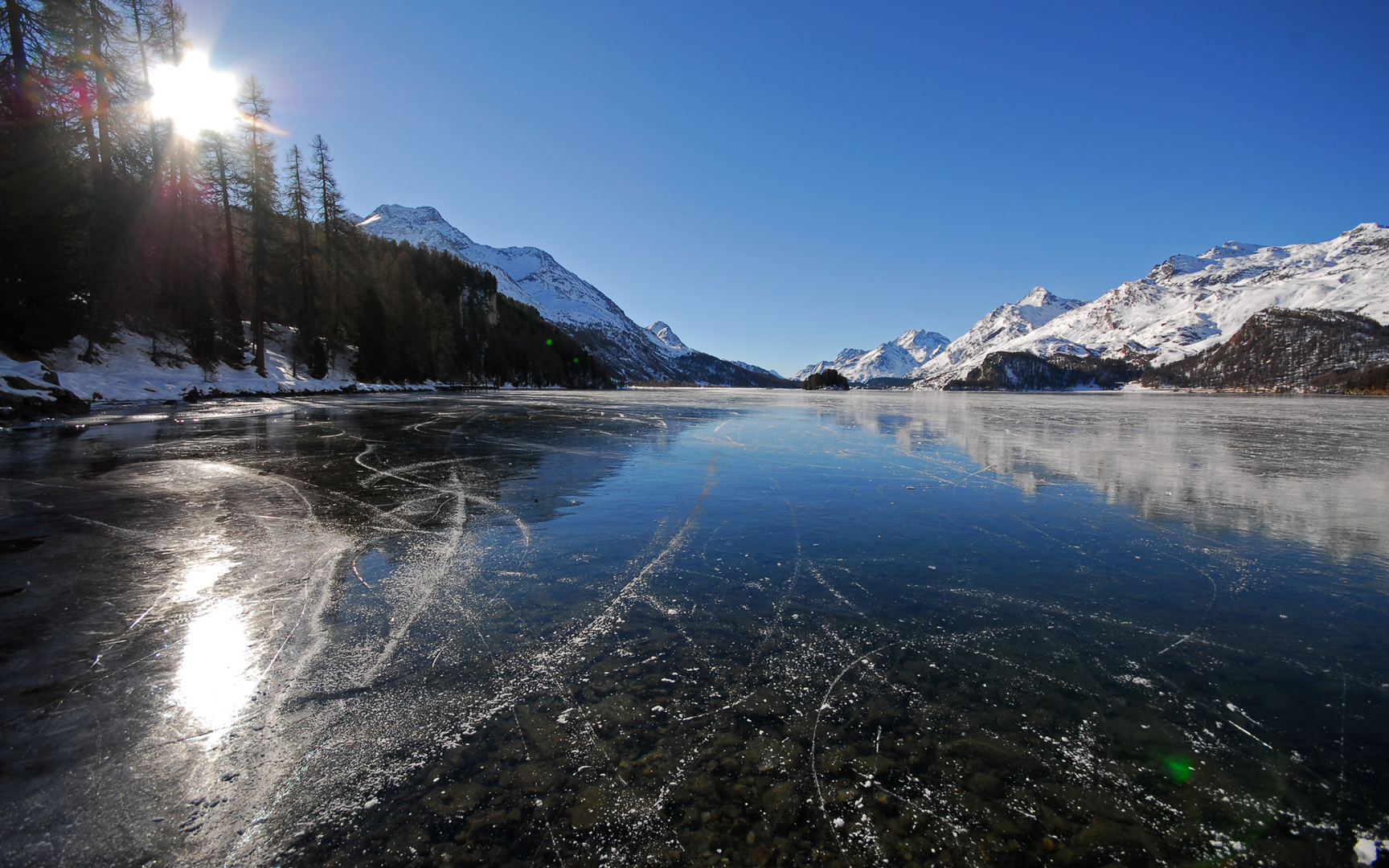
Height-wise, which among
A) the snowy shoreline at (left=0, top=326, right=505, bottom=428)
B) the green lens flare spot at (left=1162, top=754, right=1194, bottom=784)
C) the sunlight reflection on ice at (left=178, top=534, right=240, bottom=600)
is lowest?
the green lens flare spot at (left=1162, top=754, right=1194, bottom=784)

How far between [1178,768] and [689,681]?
9.05 ft

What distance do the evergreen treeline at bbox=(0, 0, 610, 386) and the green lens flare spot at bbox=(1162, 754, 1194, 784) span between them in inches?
1438

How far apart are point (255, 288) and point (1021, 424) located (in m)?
45.8

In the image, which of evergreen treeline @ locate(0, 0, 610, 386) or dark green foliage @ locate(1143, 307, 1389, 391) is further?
dark green foliage @ locate(1143, 307, 1389, 391)

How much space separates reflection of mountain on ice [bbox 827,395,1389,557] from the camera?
7.63 m

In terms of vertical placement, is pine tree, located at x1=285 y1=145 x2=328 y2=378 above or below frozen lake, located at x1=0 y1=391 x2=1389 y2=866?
above

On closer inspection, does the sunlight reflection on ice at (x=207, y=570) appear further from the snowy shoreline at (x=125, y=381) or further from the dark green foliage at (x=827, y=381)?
the dark green foliage at (x=827, y=381)

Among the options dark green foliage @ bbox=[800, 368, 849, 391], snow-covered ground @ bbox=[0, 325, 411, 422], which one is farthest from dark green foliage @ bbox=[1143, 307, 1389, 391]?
snow-covered ground @ bbox=[0, 325, 411, 422]

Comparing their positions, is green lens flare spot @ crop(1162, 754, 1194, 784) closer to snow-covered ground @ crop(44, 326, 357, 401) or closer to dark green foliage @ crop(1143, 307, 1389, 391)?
snow-covered ground @ crop(44, 326, 357, 401)

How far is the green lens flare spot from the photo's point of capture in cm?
280

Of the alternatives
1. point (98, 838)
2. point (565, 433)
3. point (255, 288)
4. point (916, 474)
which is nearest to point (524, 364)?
point (255, 288)

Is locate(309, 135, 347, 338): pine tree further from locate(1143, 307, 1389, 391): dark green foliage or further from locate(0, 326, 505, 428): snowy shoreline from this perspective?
locate(1143, 307, 1389, 391): dark green foliage

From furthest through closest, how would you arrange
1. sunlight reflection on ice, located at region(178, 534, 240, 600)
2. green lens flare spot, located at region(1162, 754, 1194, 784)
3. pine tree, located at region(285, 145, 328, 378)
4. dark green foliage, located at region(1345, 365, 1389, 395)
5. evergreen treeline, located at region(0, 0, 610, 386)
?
1. dark green foliage, located at region(1345, 365, 1389, 395)
2. pine tree, located at region(285, 145, 328, 378)
3. evergreen treeline, located at region(0, 0, 610, 386)
4. sunlight reflection on ice, located at region(178, 534, 240, 600)
5. green lens flare spot, located at region(1162, 754, 1194, 784)

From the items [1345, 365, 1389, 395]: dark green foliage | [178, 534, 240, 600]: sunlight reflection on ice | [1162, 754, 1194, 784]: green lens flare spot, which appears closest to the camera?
[1162, 754, 1194, 784]: green lens flare spot
